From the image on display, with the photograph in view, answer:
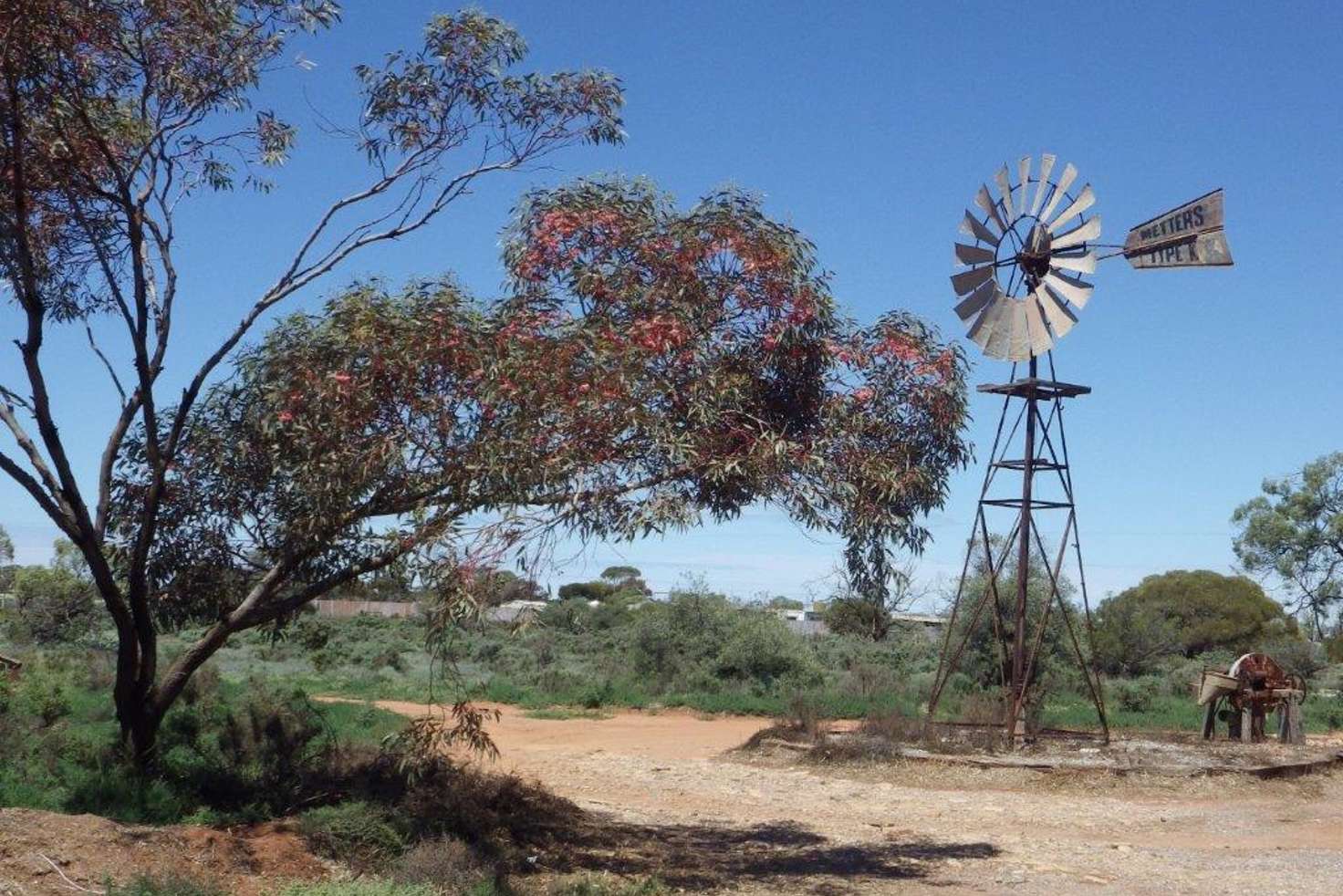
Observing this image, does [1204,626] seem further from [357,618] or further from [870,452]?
[870,452]

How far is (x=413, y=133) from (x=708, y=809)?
7897 mm

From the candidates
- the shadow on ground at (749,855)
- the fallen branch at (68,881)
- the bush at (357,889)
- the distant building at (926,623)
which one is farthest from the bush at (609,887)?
the distant building at (926,623)

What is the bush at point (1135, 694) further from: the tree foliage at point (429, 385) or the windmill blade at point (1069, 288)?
the tree foliage at point (429, 385)

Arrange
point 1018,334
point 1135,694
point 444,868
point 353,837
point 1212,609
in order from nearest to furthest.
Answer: point 444,868
point 353,837
point 1018,334
point 1135,694
point 1212,609

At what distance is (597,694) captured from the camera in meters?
30.3

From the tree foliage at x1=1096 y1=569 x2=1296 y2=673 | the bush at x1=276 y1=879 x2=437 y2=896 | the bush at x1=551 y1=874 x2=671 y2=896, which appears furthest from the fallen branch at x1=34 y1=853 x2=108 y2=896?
the tree foliage at x1=1096 y1=569 x2=1296 y2=673

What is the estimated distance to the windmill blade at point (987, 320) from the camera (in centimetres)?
1864

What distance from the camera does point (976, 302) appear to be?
61.4ft

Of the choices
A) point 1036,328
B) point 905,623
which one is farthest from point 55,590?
point 905,623

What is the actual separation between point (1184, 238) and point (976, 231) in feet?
8.66

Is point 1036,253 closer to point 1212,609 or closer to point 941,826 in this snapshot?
point 941,826

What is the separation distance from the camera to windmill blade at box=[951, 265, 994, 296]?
1861cm

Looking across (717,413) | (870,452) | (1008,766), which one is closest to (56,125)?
(717,413)

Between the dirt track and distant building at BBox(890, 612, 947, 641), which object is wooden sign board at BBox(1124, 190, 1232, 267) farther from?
distant building at BBox(890, 612, 947, 641)
